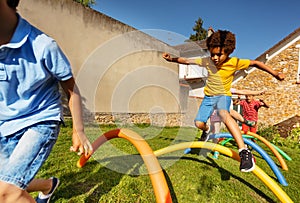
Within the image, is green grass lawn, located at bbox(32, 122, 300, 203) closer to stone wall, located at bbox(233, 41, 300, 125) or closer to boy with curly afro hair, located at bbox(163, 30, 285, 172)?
boy with curly afro hair, located at bbox(163, 30, 285, 172)

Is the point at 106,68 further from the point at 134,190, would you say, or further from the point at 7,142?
the point at 7,142

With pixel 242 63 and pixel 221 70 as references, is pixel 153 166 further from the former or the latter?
pixel 242 63

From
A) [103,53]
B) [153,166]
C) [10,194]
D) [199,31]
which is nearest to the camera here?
[10,194]

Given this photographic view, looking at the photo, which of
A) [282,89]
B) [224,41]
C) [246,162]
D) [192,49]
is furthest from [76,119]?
[192,49]

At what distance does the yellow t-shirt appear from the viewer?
2.78 meters

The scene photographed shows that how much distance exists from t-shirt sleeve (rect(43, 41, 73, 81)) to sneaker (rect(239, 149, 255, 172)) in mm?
1918

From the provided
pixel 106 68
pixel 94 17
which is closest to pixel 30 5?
pixel 94 17

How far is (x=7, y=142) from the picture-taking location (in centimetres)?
122

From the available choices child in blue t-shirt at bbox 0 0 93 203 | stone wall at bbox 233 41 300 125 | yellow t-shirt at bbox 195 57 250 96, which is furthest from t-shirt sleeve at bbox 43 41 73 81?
stone wall at bbox 233 41 300 125

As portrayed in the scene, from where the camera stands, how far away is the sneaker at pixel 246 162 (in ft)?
7.22

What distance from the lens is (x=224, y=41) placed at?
264cm

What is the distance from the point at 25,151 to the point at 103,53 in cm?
830

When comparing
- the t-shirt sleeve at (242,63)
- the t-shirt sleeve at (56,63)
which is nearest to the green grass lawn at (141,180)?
the t-shirt sleeve at (56,63)

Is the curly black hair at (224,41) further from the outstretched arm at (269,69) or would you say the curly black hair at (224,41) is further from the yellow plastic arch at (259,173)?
the yellow plastic arch at (259,173)
